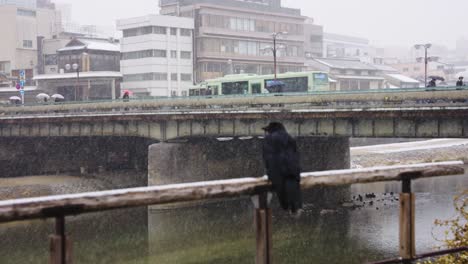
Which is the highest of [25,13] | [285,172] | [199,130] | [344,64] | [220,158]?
[25,13]

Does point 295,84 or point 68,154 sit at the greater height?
point 295,84

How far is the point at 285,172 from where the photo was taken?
6.05 meters

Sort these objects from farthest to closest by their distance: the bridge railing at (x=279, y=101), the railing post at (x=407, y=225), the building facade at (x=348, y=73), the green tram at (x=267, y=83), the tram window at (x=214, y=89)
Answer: the building facade at (x=348, y=73) → the tram window at (x=214, y=89) → the green tram at (x=267, y=83) → the bridge railing at (x=279, y=101) → the railing post at (x=407, y=225)

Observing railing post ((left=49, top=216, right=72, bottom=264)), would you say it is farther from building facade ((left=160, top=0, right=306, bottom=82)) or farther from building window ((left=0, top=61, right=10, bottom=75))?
building window ((left=0, top=61, right=10, bottom=75))

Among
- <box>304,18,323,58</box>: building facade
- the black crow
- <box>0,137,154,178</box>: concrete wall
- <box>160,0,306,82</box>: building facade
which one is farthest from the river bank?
<box>304,18,323,58</box>: building facade

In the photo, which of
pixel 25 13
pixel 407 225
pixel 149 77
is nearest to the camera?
pixel 407 225

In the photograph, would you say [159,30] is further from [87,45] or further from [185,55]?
[87,45]

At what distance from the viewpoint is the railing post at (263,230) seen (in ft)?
19.4

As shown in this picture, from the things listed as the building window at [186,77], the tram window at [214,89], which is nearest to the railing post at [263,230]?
the tram window at [214,89]

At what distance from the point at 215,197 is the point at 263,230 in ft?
1.99

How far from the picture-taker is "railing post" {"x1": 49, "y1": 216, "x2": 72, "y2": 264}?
16.4 feet

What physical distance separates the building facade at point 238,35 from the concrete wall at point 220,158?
46.2 metres

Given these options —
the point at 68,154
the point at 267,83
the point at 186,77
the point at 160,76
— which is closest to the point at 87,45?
the point at 160,76

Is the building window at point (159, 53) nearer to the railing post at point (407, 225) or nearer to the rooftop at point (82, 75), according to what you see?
the rooftop at point (82, 75)
